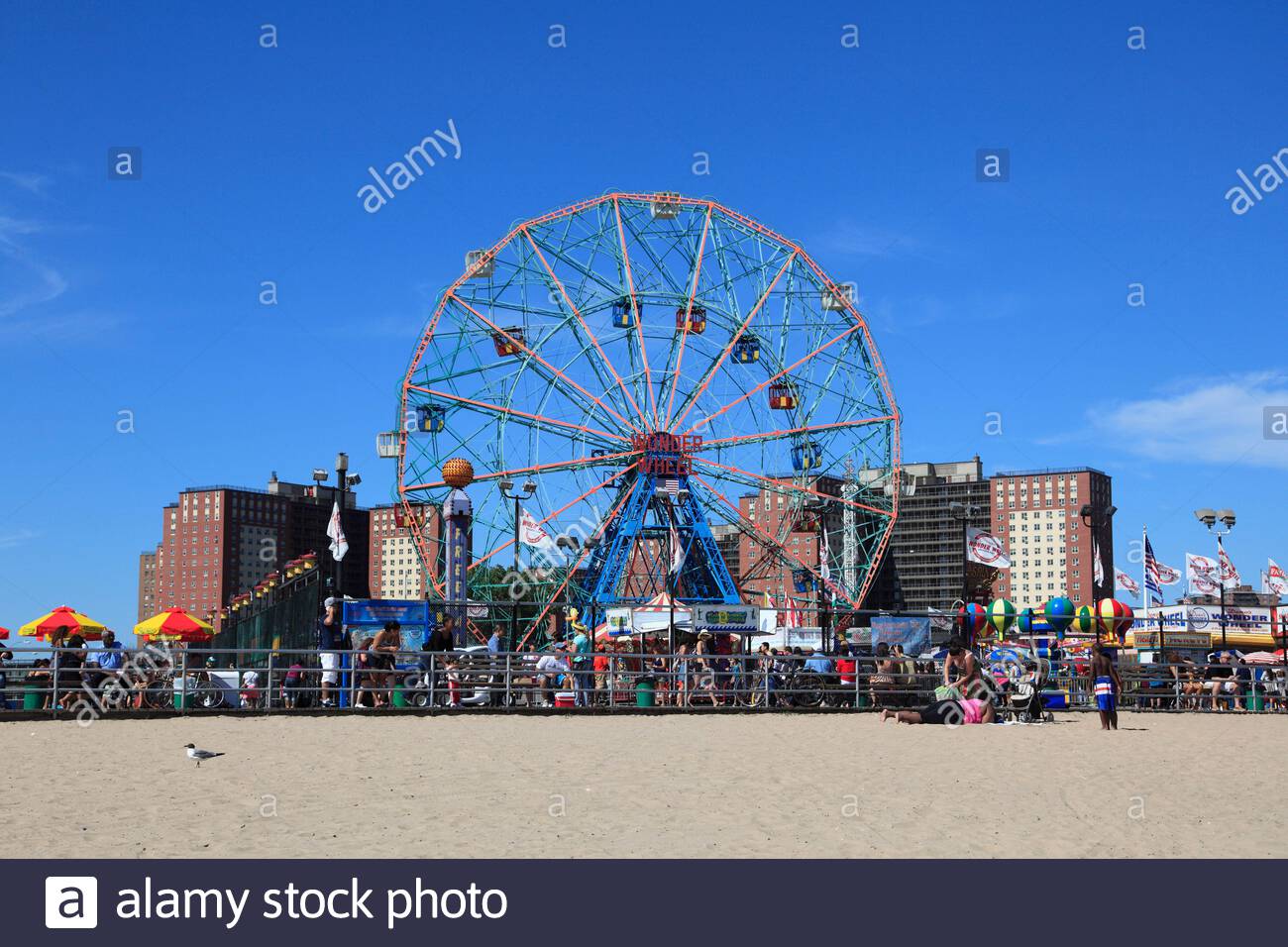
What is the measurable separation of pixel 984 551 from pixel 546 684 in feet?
46.8

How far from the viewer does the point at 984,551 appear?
3622 centimetres

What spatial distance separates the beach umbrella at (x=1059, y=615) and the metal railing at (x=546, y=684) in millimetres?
7025

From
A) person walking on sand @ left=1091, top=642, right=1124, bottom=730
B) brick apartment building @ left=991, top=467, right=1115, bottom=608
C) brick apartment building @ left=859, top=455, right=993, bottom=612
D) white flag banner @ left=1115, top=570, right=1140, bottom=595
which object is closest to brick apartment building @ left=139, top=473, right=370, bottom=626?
brick apartment building @ left=859, top=455, right=993, bottom=612

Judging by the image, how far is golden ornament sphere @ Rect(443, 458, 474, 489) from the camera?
45.0 meters

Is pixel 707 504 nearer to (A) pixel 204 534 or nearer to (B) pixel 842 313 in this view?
(B) pixel 842 313

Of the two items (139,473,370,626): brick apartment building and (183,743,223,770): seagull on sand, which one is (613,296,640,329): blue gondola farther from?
(139,473,370,626): brick apartment building

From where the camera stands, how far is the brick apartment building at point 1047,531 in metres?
189

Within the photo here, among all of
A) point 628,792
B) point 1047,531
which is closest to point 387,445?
point 628,792

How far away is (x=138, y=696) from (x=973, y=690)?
1383cm

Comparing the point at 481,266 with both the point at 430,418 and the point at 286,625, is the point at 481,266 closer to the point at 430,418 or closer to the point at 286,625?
the point at 430,418

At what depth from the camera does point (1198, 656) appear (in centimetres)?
4791
